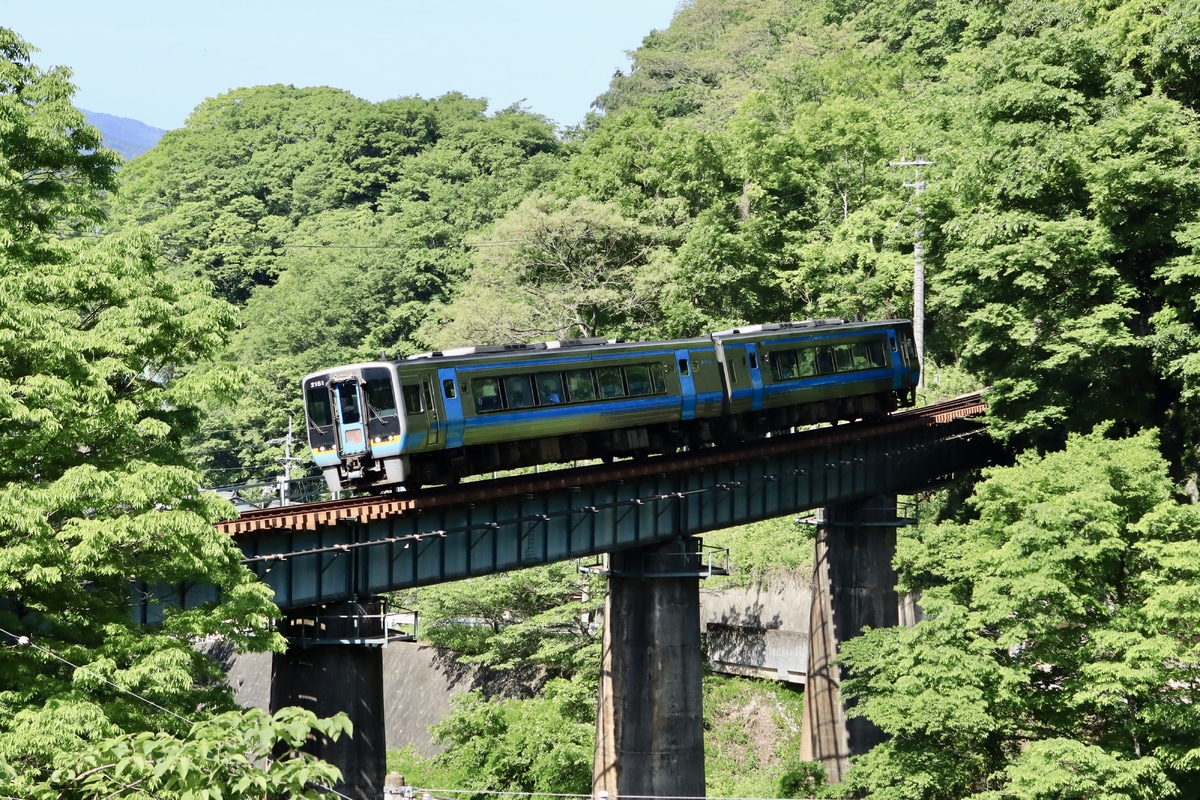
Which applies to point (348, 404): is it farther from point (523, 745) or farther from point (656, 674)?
point (523, 745)

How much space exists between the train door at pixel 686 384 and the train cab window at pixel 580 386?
11.1ft

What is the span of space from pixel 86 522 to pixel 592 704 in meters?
29.3

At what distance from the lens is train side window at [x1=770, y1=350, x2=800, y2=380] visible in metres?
38.9

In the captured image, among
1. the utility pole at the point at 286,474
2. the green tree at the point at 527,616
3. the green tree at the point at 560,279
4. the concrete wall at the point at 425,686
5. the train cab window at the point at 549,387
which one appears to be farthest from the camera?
the green tree at the point at 560,279

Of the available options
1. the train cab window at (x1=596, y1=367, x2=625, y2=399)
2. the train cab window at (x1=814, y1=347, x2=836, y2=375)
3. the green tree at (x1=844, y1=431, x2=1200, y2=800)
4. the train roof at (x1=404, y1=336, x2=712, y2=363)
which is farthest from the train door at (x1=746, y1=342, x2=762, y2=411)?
the green tree at (x1=844, y1=431, x2=1200, y2=800)


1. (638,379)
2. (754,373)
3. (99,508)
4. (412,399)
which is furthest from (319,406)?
(754,373)

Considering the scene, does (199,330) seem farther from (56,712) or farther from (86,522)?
(56,712)

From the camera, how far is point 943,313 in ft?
172

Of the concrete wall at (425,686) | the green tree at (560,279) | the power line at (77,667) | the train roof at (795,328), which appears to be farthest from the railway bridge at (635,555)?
the green tree at (560,279)

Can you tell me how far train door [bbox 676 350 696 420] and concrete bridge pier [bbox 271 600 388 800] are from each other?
1152 centimetres

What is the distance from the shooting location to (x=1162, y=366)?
35500 mm

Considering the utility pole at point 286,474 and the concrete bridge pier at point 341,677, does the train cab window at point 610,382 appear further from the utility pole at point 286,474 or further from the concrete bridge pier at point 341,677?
the concrete bridge pier at point 341,677

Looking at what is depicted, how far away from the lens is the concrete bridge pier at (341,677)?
27.1 metres

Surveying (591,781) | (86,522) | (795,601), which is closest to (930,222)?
(795,601)
